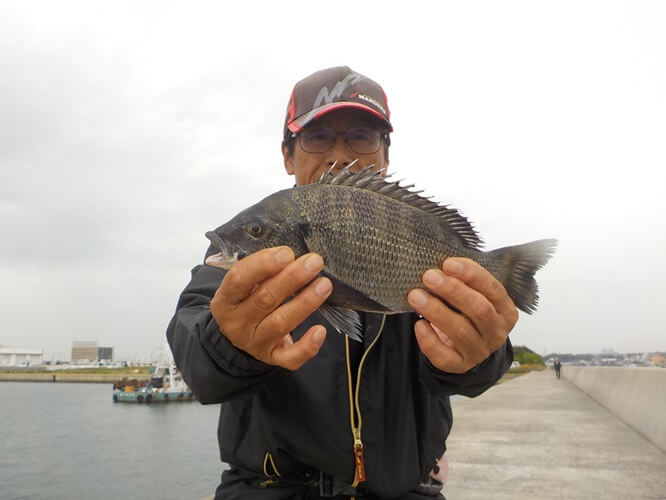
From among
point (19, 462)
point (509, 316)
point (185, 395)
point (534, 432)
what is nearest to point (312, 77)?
point (509, 316)

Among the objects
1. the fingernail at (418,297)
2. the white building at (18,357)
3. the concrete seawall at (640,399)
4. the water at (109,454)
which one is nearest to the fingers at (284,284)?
the fingernail at (418,297)

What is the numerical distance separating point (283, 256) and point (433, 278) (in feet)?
2.07

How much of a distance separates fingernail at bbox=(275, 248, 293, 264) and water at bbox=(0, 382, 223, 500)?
913 inches

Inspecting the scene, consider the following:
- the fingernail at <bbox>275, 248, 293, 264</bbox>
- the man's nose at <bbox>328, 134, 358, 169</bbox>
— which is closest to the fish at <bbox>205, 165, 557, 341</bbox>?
the fingernail at <bbox>275, 248, 293, 264</bbox>

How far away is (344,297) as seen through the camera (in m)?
2.14

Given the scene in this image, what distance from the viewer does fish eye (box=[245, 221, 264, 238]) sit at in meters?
2.24

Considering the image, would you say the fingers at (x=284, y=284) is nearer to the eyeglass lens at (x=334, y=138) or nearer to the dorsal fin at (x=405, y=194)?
the dorsal fin at (x=405, y=194)

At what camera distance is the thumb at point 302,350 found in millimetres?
1940

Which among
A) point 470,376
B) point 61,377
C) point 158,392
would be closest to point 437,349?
point 470,376

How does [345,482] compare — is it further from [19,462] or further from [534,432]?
[19,462]

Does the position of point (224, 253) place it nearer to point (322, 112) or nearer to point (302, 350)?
point (302, 350)

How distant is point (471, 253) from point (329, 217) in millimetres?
759

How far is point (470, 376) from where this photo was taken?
2.30m

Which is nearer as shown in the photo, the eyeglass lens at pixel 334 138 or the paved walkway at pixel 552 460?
the eyeglass lens at pixel 334 138
